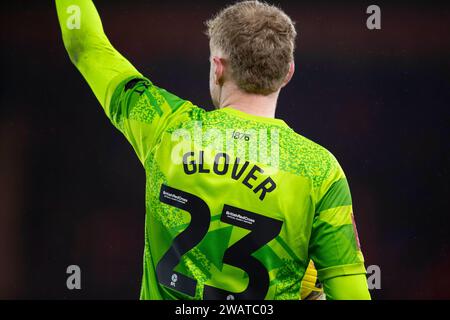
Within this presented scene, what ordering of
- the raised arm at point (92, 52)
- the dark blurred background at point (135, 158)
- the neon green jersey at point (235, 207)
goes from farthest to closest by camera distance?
the dark blurred background at point (135, 158)
the raised arm at point (92, 52)
the neon green jersey at point (235, 207)

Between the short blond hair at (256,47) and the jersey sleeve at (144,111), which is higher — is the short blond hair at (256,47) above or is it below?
above

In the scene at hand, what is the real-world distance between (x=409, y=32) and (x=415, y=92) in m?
0.31

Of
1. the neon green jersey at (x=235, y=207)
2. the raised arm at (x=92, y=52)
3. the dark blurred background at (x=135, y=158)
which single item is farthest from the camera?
the dark blurred background at (x=135, y=158)

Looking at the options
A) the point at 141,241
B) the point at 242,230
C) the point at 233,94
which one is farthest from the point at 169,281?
the point at 141,241

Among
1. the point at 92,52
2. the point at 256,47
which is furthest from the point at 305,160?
the point at 92,52

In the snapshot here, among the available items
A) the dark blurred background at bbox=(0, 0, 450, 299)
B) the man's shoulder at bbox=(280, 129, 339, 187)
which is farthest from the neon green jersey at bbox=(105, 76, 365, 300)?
the dark blurred background at bbox=(0, 0, 450, 299)

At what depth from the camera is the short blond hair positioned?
1294 mm

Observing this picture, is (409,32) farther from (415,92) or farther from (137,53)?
(137,53)

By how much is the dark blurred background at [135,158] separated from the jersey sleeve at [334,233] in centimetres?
202

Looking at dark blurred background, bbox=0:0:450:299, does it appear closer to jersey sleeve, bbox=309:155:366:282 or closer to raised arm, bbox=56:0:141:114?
raised arm, bbox=56:0:141:114

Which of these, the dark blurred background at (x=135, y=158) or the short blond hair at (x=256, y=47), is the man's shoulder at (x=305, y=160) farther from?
the dark blurred background at (x=135, y=158)

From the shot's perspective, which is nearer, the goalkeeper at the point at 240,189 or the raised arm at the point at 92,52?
the goalkeeper at the point at 240,189

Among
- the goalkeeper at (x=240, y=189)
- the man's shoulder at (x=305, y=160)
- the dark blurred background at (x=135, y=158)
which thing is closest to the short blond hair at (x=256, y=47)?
the goalkeeper at (x=240, y=189)

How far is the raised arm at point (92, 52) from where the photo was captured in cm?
137
